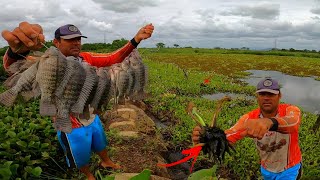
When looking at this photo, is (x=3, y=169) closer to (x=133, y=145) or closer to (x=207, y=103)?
(x=133, y=145)

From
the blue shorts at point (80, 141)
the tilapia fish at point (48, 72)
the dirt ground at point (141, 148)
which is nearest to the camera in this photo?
the tilapia fish at point (48, 72)

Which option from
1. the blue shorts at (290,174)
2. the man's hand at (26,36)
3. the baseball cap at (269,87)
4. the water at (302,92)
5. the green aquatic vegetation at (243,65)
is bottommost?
the water at (302,92)

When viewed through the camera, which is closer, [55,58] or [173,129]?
[55,58]

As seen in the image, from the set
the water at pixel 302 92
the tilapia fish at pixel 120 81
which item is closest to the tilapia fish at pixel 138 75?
the tilapia fish at pixel 120 81

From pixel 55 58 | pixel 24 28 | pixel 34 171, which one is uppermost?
pixel 24 28

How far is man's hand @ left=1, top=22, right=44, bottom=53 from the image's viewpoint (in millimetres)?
3223

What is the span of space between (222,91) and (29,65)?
46.9 feet

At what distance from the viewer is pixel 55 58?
2951mm

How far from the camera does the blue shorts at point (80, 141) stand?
481 centimetres

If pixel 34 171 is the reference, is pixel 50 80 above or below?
above

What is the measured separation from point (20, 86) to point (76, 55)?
1.13 m

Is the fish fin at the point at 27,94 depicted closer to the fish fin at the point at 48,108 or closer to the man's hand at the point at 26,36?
the fish fin at the point at 48,108

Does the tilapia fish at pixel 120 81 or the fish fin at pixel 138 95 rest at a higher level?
the tilapia fish at pixel 120 81

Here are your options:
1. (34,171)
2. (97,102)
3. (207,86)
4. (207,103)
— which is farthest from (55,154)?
(207,86)
